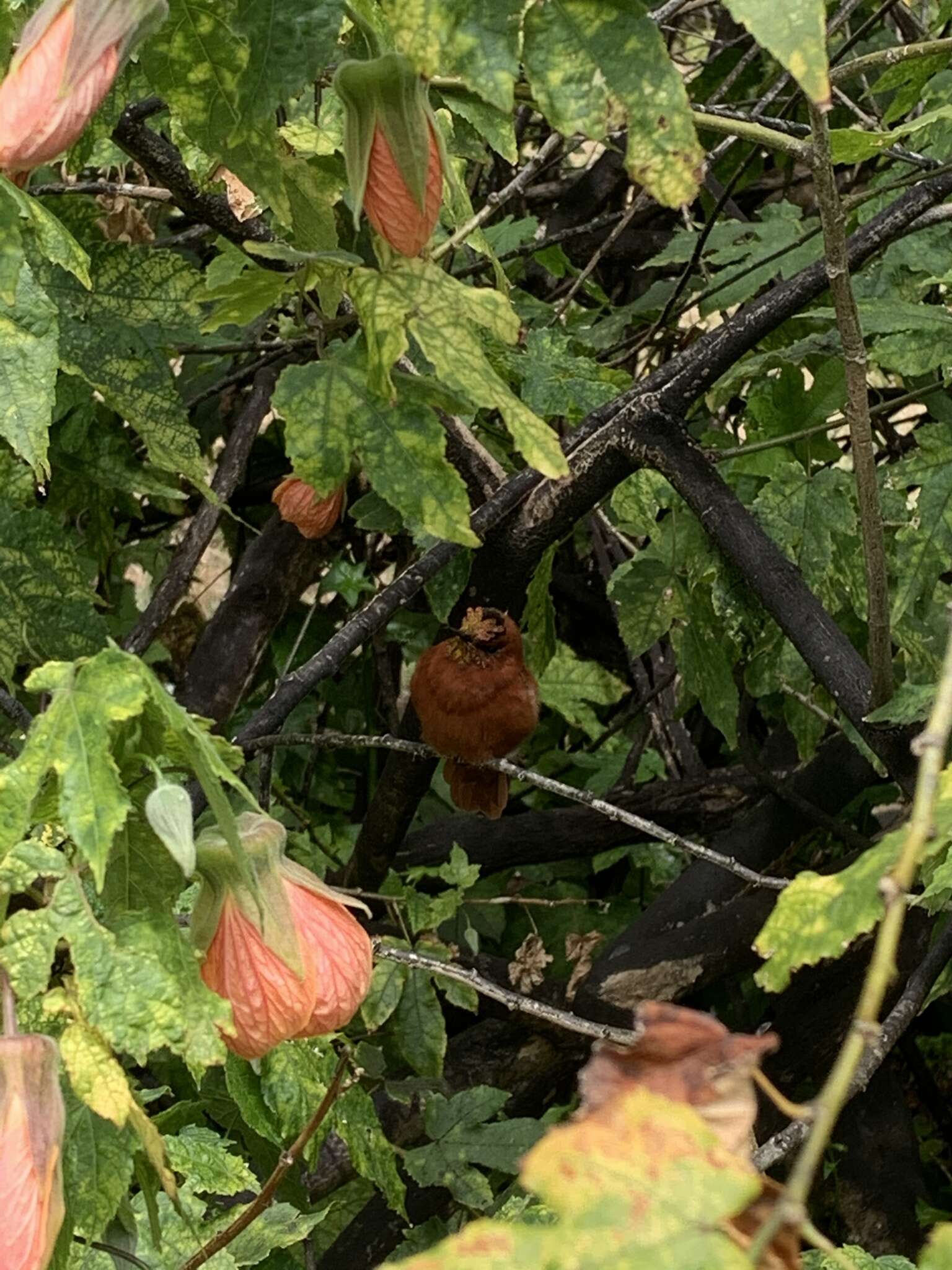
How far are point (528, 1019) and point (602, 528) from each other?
0.64 metres

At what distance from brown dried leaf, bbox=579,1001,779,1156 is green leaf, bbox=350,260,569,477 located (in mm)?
327

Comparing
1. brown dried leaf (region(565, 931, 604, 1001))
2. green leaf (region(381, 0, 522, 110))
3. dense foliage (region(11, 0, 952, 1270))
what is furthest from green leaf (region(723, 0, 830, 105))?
brown dried leaf (region(565, 931, 604, 1001))

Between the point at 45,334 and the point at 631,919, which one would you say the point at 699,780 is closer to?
the point at 631,919

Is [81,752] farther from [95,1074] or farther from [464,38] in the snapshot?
[464,38]

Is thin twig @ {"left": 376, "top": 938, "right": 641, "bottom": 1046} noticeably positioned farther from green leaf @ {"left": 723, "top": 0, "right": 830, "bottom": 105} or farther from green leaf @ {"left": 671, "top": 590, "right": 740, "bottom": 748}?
green leaf @ {"left": 723, "top": 0, "right": 830, "bottom": 105}

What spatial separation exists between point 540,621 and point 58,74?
81 cm

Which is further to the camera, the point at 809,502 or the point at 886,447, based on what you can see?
the point at 886,447

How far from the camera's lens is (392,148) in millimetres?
666

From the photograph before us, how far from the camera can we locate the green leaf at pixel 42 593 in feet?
3.79

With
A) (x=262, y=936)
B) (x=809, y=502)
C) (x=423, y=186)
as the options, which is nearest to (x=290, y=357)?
(x=809, y=502)

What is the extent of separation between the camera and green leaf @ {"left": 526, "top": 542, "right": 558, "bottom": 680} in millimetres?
1294

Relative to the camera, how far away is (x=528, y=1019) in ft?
4.65

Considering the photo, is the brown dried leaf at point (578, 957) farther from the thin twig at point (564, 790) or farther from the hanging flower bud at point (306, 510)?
the hanging flower bud at point (306, 510)

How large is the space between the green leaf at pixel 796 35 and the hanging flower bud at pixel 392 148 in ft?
0.64
